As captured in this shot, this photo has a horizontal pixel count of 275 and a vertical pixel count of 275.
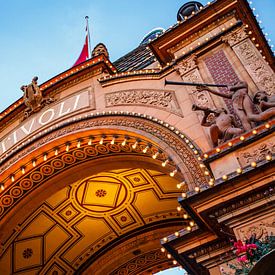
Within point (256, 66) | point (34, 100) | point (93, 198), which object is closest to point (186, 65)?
point (256, 66)

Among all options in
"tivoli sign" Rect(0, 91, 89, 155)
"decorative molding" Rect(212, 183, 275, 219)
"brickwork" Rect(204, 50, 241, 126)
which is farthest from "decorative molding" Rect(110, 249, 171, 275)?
"decorative molding" Rect(212, 183, 275, 219)

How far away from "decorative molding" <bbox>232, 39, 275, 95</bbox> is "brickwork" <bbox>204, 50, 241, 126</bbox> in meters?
0.26

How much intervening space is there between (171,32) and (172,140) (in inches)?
118

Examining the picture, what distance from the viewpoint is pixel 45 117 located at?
10.3 metres

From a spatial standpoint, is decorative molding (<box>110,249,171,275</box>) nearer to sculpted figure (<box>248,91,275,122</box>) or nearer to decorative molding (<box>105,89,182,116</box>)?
decorative molding (<box>105,89,182,116</box>)

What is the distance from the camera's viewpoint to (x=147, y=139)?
308 inches

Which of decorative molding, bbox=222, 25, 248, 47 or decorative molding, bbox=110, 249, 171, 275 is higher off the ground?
decorative molding, bbox=222, 25, 248, 47

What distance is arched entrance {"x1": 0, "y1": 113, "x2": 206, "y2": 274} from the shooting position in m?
8.63

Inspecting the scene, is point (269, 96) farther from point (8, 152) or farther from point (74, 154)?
point (8, 152)

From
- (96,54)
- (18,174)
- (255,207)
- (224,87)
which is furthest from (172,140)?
(96,54)

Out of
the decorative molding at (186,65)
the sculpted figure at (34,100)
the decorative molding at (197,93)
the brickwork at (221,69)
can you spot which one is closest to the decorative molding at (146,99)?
the decorative molding at (197,93)

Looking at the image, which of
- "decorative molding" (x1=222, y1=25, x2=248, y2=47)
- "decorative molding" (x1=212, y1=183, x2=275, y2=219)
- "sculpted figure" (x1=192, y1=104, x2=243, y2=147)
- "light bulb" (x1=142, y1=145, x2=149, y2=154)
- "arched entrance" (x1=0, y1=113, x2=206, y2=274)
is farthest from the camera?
"arched entrance" (x1=0, y1=113, x2=206, y2=274)

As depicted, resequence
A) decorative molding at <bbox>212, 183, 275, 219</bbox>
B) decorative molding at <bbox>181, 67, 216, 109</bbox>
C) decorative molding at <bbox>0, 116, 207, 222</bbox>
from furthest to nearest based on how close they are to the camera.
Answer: decorative molding at <bbox>0, 116, 207, 222</bbox> < decorative molding at <bbox>181, 67, 216, 109</bbox> < decorative molding at <bbox>212, 183, 275, 219</bbox>

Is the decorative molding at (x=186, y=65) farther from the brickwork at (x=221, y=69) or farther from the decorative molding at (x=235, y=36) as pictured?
the decorative molding at (x=235, y=36)
